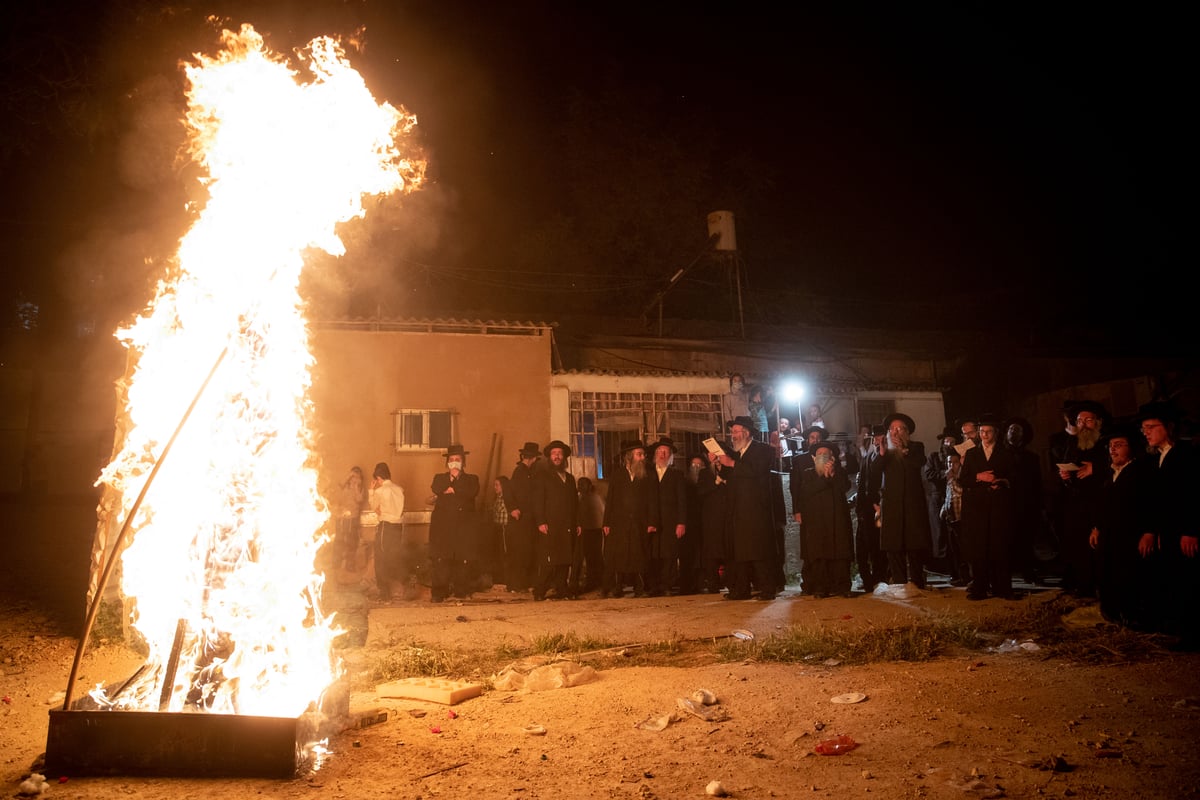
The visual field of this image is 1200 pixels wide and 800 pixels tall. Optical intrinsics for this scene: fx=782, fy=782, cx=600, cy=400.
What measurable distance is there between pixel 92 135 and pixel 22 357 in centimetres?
891

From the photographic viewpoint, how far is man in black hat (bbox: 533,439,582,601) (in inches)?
445

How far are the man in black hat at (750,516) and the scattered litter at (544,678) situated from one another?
4203 mm

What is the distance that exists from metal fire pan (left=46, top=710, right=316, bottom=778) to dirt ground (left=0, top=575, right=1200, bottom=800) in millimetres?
69

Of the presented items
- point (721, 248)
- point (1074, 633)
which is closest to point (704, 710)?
point (1074, 633)

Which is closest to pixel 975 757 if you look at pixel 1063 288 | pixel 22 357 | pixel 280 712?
pixel 280 712

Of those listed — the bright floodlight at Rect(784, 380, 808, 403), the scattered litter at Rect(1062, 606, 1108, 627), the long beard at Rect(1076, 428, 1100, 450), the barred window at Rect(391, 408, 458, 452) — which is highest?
the bright floodlight at Rect(784, 380, 808, 403)

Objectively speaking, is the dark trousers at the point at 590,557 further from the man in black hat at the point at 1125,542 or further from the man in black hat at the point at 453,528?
the man in black hat at the point at 1125,542

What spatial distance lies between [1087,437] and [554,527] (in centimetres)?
675

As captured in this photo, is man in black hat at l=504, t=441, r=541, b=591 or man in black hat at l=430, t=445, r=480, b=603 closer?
man in black hat at l=430, t=445, r=480, b=603

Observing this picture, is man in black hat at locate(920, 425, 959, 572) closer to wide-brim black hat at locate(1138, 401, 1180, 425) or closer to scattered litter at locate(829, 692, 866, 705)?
wide-brim black hat at locate(1138, 401, 1180, 425)

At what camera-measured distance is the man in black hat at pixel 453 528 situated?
11.3 meters

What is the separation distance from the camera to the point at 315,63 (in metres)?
5.68

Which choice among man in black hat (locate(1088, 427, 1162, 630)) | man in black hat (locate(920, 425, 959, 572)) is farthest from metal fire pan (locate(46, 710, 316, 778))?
man in black hat (locate(920, 425, 959, 572))

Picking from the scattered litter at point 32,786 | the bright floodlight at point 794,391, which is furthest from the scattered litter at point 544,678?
the bright floodlight at point 794,391
